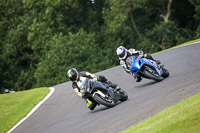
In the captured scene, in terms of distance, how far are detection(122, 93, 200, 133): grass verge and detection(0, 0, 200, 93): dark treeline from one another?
31835 millimetres

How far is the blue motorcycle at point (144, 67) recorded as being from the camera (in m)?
14.2

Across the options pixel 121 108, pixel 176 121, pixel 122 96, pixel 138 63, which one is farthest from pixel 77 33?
pixel 176 121

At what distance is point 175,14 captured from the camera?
48.2 m

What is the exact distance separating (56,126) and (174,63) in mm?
7696

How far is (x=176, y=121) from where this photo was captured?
7977 millimetres

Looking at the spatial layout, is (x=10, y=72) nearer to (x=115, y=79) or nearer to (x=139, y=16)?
(x=139, y=16)

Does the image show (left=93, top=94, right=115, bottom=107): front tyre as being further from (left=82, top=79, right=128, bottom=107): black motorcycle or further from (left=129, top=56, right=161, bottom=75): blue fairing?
(left=129, top=56, right=161, bottom=75): blue fairing

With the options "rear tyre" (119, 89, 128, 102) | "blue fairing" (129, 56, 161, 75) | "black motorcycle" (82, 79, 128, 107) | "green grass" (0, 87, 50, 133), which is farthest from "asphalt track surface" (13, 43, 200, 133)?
"blue fairing" (129, 56, 161, 75)

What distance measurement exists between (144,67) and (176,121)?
639 cm

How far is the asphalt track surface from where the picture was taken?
1054 centimetres

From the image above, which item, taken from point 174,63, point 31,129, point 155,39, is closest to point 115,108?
point 31,129

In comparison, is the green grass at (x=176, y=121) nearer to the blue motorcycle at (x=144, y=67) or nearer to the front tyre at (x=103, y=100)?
the front tyre at (x=103, y=100)

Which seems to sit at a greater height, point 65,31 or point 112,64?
point 65,31


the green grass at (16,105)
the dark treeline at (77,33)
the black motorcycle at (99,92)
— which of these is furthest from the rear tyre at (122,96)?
the dark treeline at (77,33)
